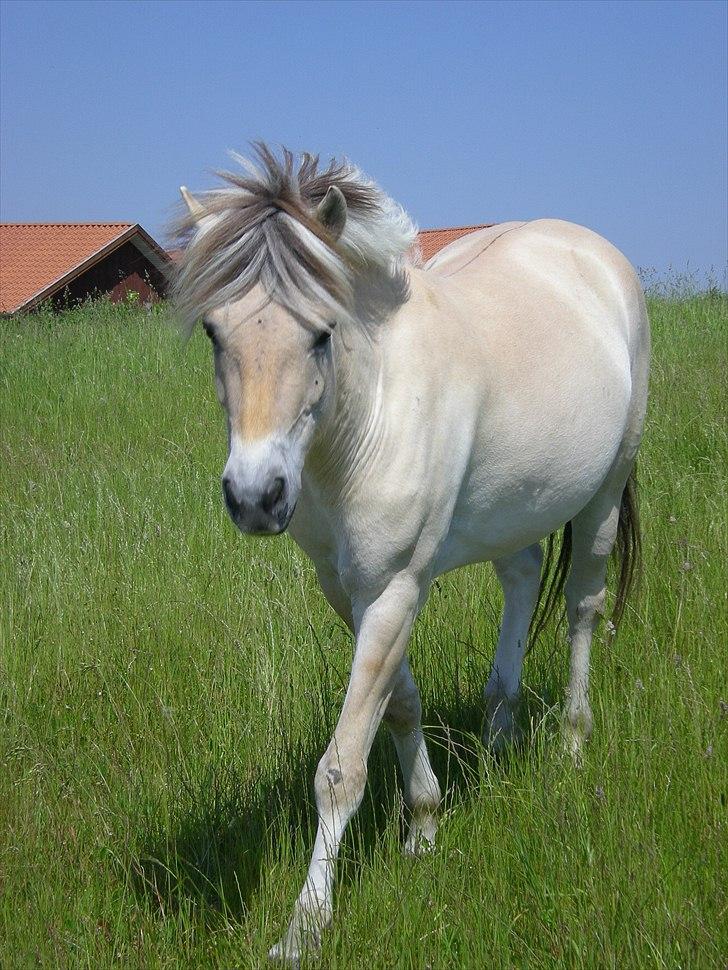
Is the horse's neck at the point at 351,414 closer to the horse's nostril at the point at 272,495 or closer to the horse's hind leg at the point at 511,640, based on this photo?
the horse's nostril at the point at 272,495

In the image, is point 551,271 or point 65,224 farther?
point 65,224

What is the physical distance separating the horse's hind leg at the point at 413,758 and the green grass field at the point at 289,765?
77 mm

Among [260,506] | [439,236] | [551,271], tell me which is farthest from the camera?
[439,236]

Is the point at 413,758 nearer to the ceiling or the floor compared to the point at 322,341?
nearer to the floor

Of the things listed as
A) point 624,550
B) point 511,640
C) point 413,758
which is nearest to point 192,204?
point 413,758

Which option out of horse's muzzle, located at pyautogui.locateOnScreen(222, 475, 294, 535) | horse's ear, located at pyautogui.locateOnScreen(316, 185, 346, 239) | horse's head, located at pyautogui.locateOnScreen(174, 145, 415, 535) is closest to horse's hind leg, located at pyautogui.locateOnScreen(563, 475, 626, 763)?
horse's head, located at pyautogui.locateOnScreen(174, 145, 415, 535)

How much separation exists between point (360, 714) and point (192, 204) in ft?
4.92

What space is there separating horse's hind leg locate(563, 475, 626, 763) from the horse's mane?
191cm

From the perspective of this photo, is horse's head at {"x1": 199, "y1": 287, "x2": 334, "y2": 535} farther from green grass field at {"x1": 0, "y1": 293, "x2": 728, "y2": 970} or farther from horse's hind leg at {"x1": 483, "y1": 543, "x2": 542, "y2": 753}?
horse's hind leg at {"x1": 483, "y1": 543, "x2": 542, "y2": 753}

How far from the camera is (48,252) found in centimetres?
3012

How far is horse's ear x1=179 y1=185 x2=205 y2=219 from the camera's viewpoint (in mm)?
2678

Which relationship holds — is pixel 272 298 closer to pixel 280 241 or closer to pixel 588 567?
pixel 280 241

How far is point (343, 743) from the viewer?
2771 mm

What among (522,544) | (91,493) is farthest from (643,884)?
(91,493)
